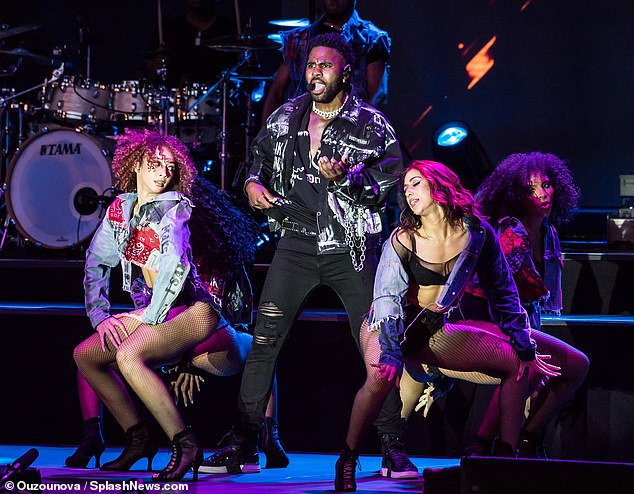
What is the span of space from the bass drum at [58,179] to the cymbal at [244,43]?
1328 mm

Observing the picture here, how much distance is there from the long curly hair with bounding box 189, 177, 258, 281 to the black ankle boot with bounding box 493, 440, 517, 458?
4.78 ft

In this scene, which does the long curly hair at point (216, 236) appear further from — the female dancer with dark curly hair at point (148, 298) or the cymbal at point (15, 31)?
the cymbal at point (15, 31)

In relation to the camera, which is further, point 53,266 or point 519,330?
point 53,266

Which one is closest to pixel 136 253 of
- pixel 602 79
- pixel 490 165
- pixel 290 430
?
pixel 290 430

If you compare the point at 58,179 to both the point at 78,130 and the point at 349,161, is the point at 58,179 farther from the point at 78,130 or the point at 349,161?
the point at 349,161

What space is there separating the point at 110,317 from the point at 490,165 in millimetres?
4200

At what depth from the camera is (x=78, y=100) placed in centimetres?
852

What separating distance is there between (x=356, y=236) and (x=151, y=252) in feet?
3.08

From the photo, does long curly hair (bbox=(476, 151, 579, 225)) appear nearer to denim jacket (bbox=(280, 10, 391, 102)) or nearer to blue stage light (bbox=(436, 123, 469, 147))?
denim jacket (bbox=(280, 10, 391, 102))

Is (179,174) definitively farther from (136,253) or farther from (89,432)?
(89,432)

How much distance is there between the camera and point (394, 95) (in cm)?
893

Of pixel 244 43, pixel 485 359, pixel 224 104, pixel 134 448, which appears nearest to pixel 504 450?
pixel 485 359

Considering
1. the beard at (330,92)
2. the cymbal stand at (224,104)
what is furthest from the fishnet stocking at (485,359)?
the cymbal stand at (224,104)

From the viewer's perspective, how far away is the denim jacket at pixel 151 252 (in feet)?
14.8
